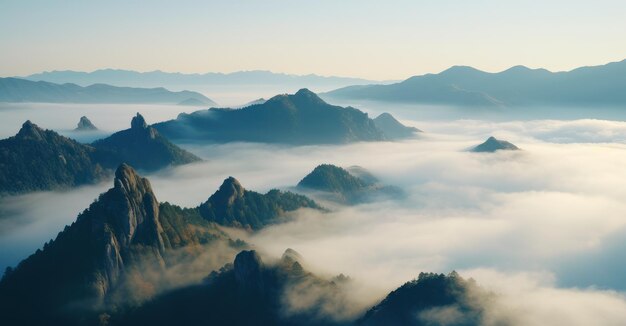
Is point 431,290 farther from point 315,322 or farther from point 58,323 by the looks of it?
point 58,323

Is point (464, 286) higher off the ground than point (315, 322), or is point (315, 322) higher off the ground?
point (464, 286)

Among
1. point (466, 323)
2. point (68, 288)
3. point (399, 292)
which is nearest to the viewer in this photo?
point (466, 323)

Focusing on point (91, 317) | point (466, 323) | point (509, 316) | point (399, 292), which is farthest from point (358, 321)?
point (91, 317)

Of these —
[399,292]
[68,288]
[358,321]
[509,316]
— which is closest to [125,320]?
[68,288]

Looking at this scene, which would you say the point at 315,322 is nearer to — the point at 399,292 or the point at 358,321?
the point at 358,321

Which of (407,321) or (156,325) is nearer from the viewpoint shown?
(407,321)

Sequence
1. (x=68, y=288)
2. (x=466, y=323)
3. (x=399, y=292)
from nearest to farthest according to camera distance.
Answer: (x=466, y=323) → (x=399, y=292) → (x=68, y=288)
